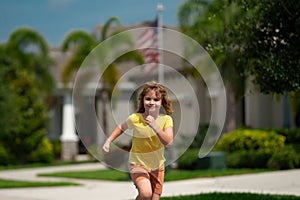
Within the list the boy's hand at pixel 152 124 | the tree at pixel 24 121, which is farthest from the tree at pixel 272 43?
the tree at pixel 24 121

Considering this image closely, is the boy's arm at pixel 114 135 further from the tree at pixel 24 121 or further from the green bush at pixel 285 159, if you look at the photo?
the tree at pixel 24 121

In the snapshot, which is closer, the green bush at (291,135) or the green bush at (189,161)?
the green bush at (291,135)

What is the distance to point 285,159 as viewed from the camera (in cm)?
1934

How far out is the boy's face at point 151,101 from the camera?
24.1 feet

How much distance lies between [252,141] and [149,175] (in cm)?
1456

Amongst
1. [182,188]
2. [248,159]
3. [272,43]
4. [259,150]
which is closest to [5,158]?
[248,159]

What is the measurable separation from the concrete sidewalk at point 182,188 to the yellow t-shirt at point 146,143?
638 cm

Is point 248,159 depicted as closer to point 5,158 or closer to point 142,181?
point 5,158

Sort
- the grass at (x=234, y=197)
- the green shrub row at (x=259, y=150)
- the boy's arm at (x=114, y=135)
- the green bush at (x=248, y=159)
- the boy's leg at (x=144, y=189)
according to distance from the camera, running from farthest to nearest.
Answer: the green bush at (x=248, y=159), the green shrub row at (x=259, y=150), the grass at (x=234, y=197), the boy's arm at (x=114, y=135), the boy's leg at (x=144, y=189)

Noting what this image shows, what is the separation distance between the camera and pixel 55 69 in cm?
3825

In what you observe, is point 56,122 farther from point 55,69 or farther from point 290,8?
point 290,8

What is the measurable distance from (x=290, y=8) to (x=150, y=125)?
375 cm

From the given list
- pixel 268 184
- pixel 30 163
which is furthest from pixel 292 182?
pixel 30 163

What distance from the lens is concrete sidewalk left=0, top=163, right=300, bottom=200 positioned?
14.3 m
